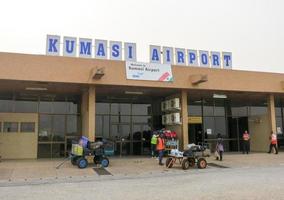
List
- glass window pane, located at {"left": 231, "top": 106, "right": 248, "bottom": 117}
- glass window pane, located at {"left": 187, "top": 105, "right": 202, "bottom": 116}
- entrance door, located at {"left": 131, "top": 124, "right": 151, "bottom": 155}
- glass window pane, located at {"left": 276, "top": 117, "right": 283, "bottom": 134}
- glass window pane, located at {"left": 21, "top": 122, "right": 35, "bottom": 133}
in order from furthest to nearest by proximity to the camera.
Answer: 1. glass window pane, located at {"left": 276, "top": 117, "right": 283, "bottom": 134}
2. glass window pane, located at {"left": 231, "top": 106, "right": 248, "bottom": 117}
3. glass window pane, located at {"left": 187, "top": 105, "right": 202, "bottom": 116}
4. entrance door, located at {"left": 131, "top": 124, "right": 151, "bottom": 155}
5. glass window pane, located at {"left": 21, "top": 122, "right": 35, "bottom": 133}

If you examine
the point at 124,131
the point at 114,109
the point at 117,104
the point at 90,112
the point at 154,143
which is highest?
the point at 117,104

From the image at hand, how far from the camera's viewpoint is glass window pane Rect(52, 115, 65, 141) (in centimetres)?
2295

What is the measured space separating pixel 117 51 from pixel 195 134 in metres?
8.81

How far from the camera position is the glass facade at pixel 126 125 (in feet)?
79.4

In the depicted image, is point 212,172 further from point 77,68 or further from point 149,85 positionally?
point 77,68

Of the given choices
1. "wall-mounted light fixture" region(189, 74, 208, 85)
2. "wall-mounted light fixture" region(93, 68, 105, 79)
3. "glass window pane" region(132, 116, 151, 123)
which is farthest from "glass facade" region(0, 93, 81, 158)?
"wall-mounted light fixture" region(189, 74, 208, 85)

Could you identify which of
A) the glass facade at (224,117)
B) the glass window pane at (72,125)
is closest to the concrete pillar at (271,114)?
the glass facade at (224,117)

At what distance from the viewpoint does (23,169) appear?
15.9m

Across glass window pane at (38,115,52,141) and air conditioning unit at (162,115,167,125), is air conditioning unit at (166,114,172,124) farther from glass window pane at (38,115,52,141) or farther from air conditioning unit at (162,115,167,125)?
glass window pane at (38,115,52,141)

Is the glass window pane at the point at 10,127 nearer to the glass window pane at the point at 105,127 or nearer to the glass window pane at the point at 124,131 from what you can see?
the glass window pane at the point at 105,127

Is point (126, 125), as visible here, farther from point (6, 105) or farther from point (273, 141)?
point (273, 141)

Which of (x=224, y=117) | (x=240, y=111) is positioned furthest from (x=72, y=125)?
(x=240, y=111)

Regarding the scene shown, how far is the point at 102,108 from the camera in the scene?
2444 centimetres

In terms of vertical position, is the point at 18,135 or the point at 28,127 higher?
the point at 28,127
